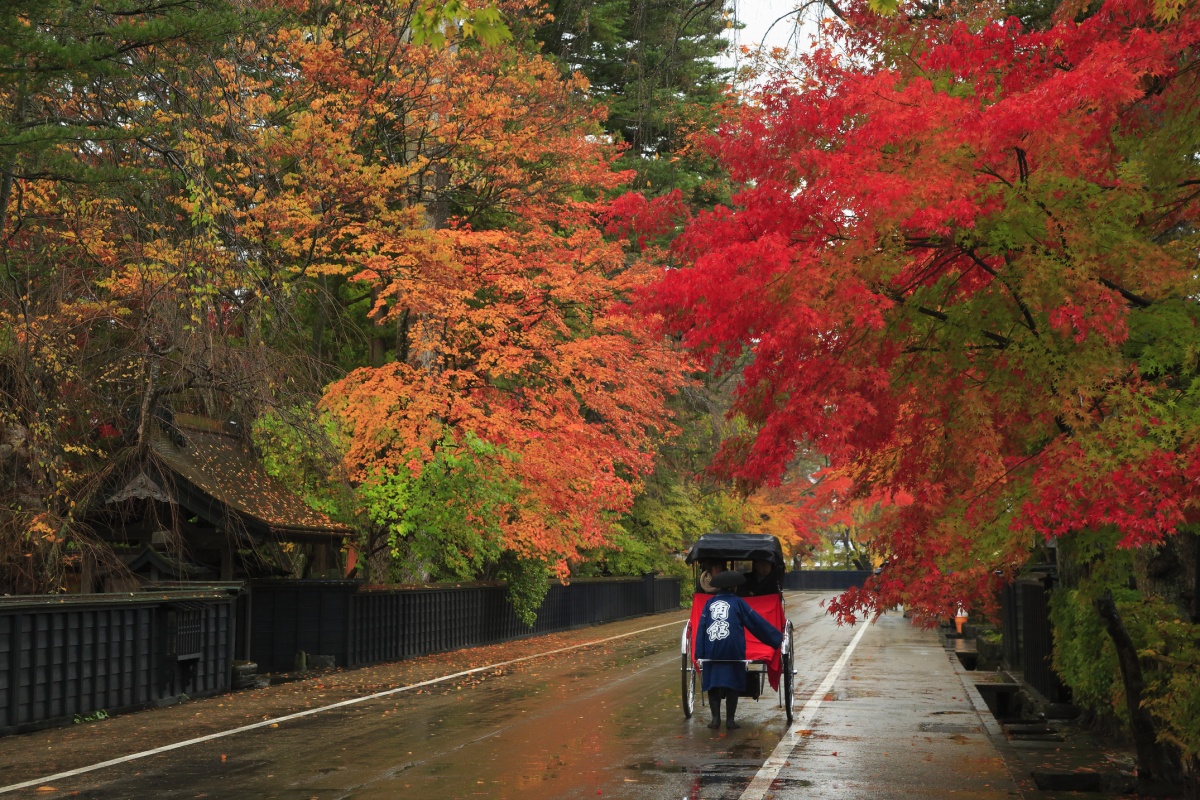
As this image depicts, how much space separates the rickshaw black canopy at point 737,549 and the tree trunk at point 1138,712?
22.5 feet

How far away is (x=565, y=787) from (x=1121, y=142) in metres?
6.71

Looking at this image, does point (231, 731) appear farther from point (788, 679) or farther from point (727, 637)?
point (788, 679)

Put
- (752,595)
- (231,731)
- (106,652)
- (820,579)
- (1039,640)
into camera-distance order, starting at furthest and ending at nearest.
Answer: (820,579) → (1039,640) → (752,595) → (106,652) → (231,731)

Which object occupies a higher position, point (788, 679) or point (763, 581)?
point (763, 581)

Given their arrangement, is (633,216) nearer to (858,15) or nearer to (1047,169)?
(858,15)

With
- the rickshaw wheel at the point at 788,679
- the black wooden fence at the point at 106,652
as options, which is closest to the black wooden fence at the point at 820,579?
the black wooden fence at the point at 106,652

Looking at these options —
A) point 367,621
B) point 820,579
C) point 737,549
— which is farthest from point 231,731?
point 820,579

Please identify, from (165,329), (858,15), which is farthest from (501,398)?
(858,15)

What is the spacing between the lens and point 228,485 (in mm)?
20625

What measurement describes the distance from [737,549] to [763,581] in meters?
0.80

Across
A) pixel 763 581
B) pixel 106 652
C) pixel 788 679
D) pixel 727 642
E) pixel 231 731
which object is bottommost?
pixel 231 731

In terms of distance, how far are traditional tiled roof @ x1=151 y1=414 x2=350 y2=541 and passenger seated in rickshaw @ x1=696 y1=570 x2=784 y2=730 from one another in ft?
28.0

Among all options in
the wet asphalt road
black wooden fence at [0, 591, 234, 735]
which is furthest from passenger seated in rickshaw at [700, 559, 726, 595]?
black wooden fence at [0, 591, 234, 735]

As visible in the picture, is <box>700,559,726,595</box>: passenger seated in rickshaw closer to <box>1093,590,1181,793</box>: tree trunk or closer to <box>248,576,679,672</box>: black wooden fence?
<box>1093,590,1181,793</box>: tree trunk
